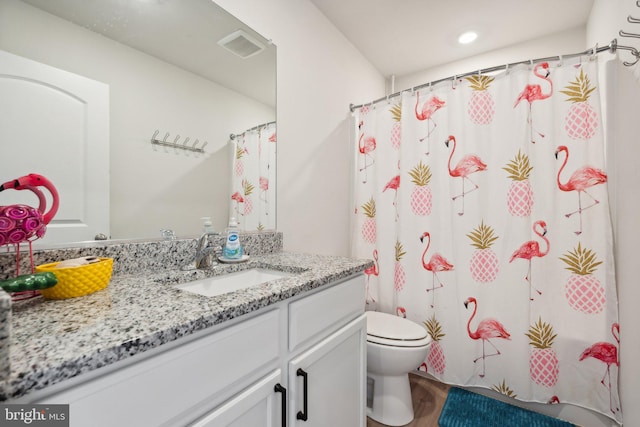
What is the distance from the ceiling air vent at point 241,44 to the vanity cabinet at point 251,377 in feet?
3.82

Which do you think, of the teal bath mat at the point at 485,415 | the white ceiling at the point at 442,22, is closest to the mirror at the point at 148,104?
the white ceiling at the point at 442,22

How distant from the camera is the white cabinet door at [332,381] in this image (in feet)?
2.74

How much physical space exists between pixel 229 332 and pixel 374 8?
199cm

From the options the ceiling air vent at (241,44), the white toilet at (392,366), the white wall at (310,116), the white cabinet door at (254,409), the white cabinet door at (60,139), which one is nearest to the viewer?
the white cabinet door at (254,409)

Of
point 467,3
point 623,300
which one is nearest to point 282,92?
point 467,3

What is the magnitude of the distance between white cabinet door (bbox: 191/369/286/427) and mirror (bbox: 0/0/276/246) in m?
0.67

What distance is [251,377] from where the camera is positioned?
70 centimetres

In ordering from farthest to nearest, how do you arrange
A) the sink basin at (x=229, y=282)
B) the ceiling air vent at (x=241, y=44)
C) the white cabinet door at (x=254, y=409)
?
the ceiling air vent at (x=241, y=44), the sink basin at (x=229, y=282), the white cabinet door at (x=254, y=409)

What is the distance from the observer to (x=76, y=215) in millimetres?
868

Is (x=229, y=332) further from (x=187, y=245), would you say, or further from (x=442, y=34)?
(x=442, y=34)

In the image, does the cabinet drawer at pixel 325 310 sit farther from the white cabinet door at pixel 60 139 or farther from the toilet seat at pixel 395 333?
the white cabinet door at pixel 60 139

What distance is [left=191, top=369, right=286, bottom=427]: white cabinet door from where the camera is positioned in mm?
611

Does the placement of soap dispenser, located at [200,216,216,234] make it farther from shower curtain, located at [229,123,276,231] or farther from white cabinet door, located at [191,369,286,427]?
white cabinet door, located at [191,369,286,427]

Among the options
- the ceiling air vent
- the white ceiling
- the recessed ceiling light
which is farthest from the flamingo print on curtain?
the ceiling air vent
